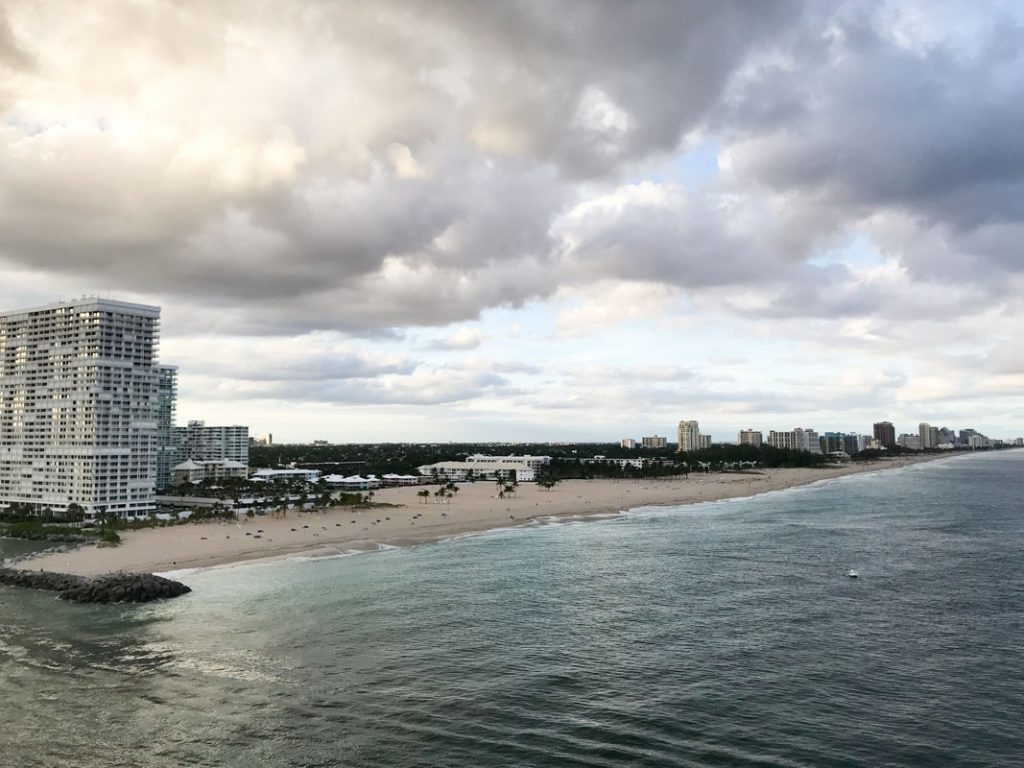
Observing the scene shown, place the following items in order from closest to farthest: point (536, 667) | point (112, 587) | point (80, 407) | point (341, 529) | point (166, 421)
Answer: point (536, 667) < point (112, 587) < point (341, 529) < point (80, 407) < point (166, 421)

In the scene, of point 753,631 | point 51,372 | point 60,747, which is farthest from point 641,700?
point 51,372

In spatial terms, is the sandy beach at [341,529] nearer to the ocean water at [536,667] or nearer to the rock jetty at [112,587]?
the rock jetty at [112,587]

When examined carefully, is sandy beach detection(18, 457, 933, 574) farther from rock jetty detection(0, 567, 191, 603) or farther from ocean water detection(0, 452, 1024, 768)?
ocean water detection(0, 452, 1024, 768)

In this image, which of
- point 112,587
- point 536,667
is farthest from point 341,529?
point 536,667

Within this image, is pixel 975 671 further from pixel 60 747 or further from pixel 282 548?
pixel 282 548

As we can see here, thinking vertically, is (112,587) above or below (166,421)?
below

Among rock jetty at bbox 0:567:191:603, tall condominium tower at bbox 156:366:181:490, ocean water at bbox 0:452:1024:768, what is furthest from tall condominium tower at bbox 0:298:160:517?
ocean water at bbox 0:452:1024:768

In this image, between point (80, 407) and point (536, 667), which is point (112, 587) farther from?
point (80, 407)

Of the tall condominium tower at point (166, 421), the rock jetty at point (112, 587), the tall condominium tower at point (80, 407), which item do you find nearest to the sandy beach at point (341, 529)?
the rock jetty at point (112, 587)
